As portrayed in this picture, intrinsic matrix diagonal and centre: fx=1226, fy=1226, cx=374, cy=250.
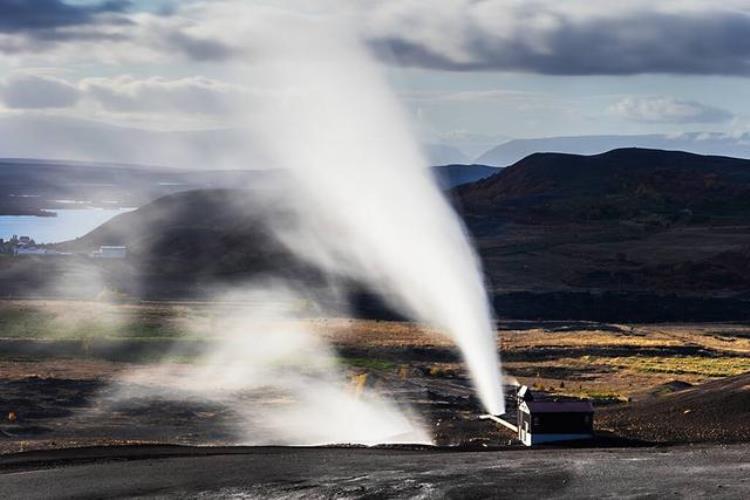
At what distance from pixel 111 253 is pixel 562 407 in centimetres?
10525

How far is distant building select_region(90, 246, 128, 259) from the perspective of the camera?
13775 cm

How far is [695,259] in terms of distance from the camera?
13025 cm

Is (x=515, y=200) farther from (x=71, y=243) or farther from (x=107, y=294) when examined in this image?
(x=107, y=294)

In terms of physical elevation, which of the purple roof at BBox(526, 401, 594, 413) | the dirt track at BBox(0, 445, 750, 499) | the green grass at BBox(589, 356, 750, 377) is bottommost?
the dirt track at BBox(0, 445, 750, 499)

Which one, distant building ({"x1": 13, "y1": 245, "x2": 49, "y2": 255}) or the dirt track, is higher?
distant building ({"x1": 13, "y1": 245, "x2": 49, "y2": 255})

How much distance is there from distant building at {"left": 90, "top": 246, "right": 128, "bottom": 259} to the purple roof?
336 feet

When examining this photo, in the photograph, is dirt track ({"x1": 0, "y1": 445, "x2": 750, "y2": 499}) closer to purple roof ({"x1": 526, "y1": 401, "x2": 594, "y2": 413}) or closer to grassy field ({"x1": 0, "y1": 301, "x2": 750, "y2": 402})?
purple roof ({"x1": 526, "y1": 401, "x2": 594, "y2": 413})

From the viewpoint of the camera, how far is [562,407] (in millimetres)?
40656

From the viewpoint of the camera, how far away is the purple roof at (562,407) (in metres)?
40.4

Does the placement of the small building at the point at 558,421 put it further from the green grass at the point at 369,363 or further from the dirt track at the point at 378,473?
the green grass at the point at 369,363

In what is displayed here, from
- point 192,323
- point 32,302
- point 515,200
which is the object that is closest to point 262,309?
point 192,323

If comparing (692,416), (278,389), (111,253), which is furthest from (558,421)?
(111,253)

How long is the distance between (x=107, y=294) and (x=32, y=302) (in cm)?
843

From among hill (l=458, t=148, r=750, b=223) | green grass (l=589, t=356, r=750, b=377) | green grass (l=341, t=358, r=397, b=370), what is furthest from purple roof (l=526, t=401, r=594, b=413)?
hill (l=458, t=148, r=750, b=223)
